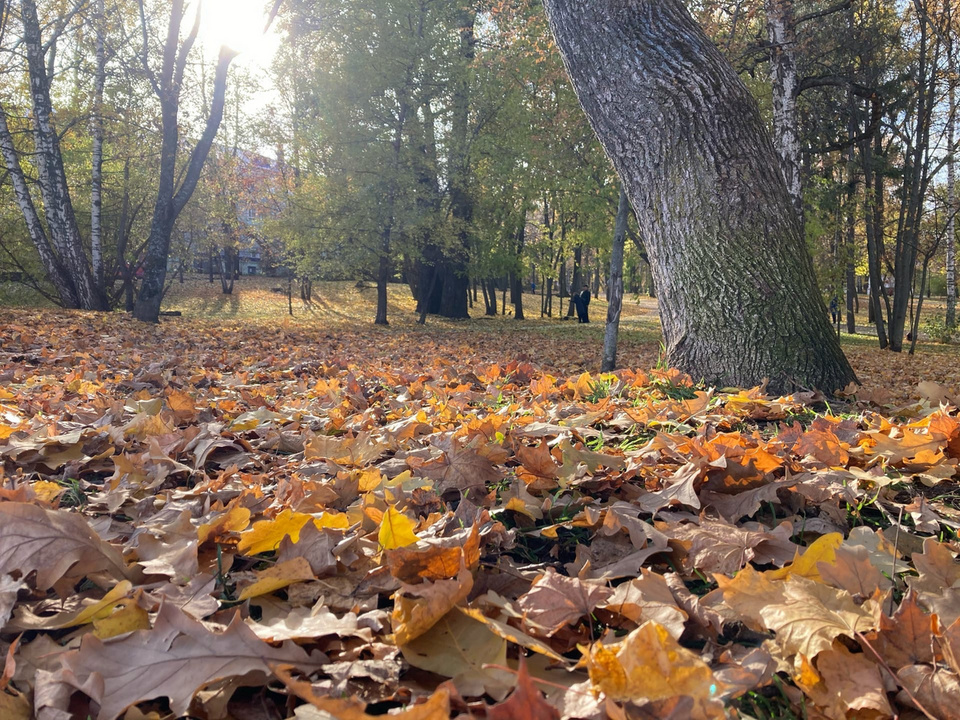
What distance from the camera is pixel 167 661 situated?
93cm

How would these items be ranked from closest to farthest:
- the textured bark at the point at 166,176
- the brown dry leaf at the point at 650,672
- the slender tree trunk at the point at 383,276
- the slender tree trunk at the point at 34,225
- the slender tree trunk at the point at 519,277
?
the brown dry leaf at the point at 650,672 → the textured bark at the point at 166,176 → the slender tree trunk at the point at 34,225 → the slender tree trunk at the point at 383,276 → the slender tree trunk at the point at 519,277

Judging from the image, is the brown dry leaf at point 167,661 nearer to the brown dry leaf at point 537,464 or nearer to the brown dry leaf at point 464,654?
the brown dry leaf at point 464,654

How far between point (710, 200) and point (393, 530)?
321 centimetres

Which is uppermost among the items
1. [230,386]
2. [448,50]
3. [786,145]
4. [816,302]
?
[448,50]

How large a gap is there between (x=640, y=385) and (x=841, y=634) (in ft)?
9.13

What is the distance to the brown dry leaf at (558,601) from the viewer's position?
3.55ft

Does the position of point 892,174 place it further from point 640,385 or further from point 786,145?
point 640,385

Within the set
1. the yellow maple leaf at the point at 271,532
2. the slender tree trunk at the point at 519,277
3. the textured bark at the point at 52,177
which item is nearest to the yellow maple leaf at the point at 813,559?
the yellow maple leaf at the point at 271,532

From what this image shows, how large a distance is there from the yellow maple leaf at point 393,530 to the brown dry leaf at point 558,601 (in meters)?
0.29

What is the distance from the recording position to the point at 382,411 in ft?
10.5

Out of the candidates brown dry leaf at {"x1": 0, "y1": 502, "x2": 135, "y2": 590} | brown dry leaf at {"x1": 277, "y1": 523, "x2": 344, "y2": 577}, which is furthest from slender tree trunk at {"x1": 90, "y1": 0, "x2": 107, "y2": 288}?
brown dry leaf at {"x1": 277, "y1": 523, "x2": 344, "y2": 577}

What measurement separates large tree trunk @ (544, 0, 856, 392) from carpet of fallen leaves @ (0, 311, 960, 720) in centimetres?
133

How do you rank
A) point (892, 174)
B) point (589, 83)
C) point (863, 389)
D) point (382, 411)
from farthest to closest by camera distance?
point (892, 174), point (589, 83), point (863, 389), point (382, 411)

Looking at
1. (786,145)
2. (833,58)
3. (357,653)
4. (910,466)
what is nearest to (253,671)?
(357,653)
